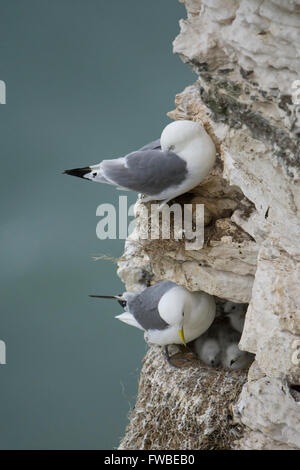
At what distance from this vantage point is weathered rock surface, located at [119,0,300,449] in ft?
3.66

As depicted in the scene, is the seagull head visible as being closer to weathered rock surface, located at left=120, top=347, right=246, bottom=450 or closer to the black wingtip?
the black wingtip

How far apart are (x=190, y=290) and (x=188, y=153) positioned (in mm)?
560

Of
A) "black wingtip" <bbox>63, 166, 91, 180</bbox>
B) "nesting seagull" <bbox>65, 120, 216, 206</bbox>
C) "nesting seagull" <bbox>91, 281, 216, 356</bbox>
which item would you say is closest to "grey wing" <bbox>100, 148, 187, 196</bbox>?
"nesting seagull" <bbox>65, 120, 216, 206</bbox>

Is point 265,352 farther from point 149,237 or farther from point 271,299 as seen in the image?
point 149,237

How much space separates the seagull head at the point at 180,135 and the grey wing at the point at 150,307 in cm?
60

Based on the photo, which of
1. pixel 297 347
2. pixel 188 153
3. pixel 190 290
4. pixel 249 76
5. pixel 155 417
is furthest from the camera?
pixel 155 417

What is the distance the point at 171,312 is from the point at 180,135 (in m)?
0.66

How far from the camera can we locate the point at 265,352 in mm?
1603

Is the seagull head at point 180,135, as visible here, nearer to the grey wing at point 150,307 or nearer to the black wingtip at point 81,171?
the black wingtip at point 81,171

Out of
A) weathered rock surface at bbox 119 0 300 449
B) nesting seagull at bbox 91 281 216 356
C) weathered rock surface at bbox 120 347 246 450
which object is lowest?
weathered rock surface at bbox 120 347 246 450

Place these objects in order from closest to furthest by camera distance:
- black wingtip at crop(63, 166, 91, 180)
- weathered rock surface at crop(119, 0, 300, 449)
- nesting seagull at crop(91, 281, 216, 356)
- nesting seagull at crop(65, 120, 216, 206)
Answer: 1. weathered rock surface at crop(119, 0, 300, 449)
2. nesting seagull at crop(65, 120, 216, 206)
3. black wingtip at crop(63, 166, 91, 180)
4. nesting seagull at crop(91, 281, 216, 356)

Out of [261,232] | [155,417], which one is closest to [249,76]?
[261,232]

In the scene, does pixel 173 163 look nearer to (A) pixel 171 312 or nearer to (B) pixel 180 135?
(B) pixel 180 135

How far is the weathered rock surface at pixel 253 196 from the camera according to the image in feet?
3.66
